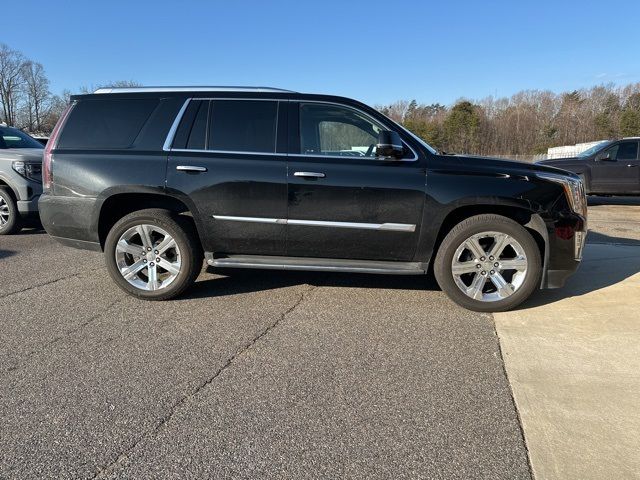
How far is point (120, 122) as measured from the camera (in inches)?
185

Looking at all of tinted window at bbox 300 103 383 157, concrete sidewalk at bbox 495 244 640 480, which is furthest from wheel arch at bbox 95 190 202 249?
concrete sidewalk at bbox 495 244 640 480

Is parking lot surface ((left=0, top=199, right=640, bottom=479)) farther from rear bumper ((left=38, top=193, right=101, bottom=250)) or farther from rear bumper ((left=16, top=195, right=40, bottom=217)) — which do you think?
rear bumper ((left=16, top=195, right=40, bottom=217))

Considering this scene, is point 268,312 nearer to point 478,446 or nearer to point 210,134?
point 210,134

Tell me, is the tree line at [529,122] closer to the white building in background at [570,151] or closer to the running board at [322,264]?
the white building in background at [570,151]

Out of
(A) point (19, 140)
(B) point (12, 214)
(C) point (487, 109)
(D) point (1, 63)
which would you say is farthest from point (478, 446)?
(D) point (1, 63)

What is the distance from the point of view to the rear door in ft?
14.6

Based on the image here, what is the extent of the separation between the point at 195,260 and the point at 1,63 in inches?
3702

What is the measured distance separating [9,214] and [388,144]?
6.85 metres

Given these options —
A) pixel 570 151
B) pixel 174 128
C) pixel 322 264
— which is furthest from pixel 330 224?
pixel 570 151

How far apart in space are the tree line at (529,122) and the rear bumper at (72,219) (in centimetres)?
4488

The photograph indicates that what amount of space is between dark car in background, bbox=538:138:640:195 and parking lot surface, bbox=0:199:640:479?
9653 mm


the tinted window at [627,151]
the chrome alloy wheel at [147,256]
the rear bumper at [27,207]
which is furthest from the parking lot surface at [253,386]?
the tinted window at [627,151]

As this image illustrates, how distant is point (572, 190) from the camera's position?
173 inches

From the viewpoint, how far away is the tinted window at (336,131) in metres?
4.55
